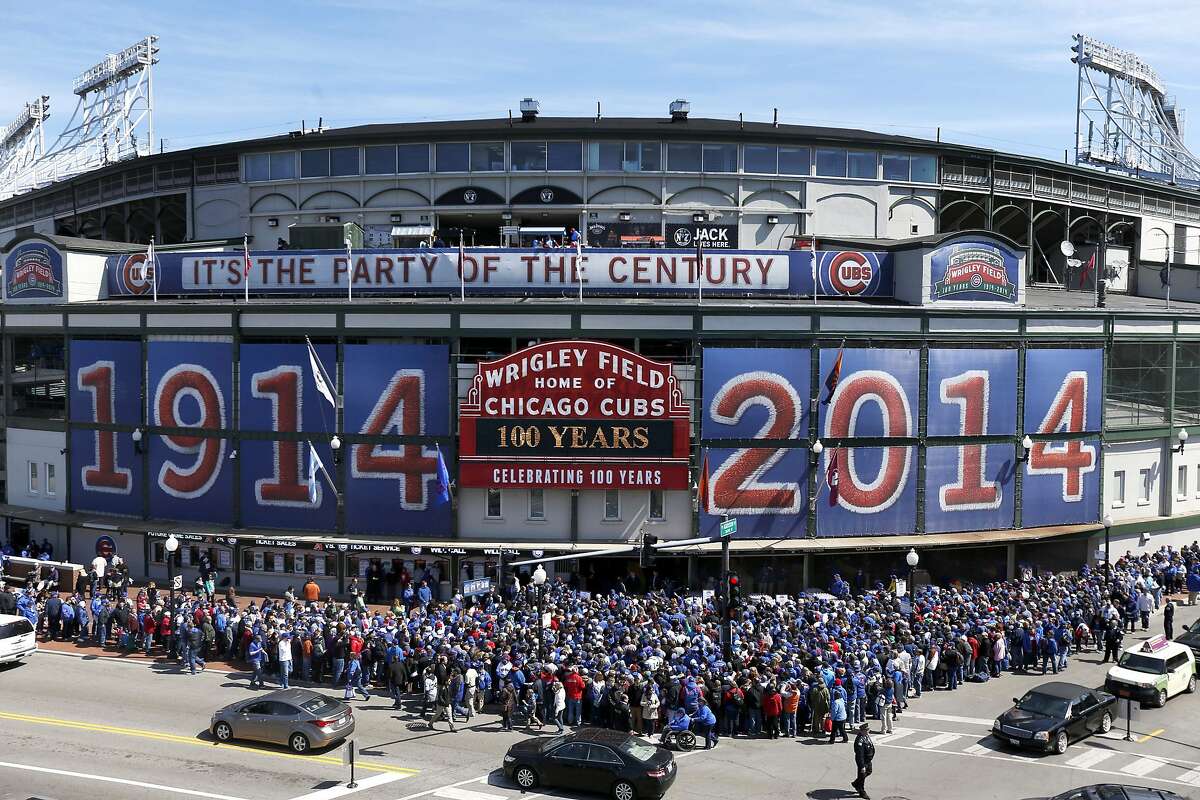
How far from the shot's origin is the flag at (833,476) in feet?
148

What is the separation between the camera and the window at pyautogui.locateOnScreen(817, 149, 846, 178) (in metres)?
66.1

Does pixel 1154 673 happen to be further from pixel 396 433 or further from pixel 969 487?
pixel 396 433

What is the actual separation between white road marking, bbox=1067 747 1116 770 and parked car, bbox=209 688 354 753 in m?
18.9

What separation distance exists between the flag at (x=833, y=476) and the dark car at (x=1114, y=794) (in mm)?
21733

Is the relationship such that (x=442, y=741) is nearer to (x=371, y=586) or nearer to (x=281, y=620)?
(x=281, y=620)

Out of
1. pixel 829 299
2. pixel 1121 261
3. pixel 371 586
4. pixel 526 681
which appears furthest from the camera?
pixel 1121 261

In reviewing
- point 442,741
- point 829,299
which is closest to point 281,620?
point 442,741

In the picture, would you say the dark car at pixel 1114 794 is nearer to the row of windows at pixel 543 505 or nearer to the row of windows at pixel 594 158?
the row of windows at pixel 543 505

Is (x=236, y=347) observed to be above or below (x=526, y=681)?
above

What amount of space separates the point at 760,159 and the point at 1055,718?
4256 centimetres

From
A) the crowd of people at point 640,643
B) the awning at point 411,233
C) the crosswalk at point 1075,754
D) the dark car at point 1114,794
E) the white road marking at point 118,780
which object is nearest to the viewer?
the dark car at point 1114,794

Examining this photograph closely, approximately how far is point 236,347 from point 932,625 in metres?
30.0

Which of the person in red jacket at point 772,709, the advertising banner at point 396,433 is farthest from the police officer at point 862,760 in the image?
the advertising banner at point 396,433

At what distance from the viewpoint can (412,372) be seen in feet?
148
